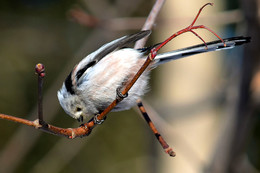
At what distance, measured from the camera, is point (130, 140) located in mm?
6742

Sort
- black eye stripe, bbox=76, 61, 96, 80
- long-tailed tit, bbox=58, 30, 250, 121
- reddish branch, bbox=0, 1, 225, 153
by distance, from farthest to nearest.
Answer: black eye stripe, bbox=76, 61, 96, 80, long-tailed tit, bbox=58, 30, 250, 121, reddish branch, bbox=0, 1, 225, 153

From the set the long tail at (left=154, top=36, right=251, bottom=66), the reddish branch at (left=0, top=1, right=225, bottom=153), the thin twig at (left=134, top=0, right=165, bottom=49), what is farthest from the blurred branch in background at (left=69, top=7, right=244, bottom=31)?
the reddish branch at (left=0, top=1, right=225, bottom=153)

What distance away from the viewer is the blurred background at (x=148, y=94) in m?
2.89

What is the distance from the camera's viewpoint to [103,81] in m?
2.13

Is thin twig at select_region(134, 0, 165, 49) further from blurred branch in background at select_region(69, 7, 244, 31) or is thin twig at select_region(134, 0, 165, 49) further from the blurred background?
blurred branch in background at select_region(69, 7, 244, 31)

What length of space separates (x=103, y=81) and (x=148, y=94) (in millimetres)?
2545

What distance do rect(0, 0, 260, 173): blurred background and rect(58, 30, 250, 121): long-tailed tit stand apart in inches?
15.7

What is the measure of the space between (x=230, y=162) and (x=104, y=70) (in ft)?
4.67

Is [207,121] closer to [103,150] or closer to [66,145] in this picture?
[66,145]

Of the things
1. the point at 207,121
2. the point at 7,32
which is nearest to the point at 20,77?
the point at 7,32

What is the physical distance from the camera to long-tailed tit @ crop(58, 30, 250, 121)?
82.7 inches

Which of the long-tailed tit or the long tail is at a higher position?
the long tail

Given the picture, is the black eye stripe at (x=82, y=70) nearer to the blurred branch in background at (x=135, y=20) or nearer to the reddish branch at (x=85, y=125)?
the reddish branch at (x=85, y=125)

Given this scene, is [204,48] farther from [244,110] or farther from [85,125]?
[244,110]
